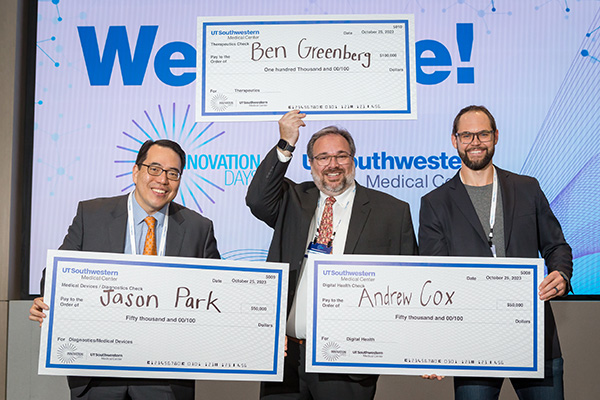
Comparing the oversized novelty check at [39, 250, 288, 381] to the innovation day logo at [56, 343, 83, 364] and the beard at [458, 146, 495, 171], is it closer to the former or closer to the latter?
the innovation day logo at [56, 343, 83, 364]

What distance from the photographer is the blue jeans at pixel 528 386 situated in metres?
2.74

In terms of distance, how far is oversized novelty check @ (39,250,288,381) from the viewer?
2.61 meters

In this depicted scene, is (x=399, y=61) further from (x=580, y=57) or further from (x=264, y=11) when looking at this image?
(x=580, y=57)

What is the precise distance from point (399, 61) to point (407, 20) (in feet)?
0.98

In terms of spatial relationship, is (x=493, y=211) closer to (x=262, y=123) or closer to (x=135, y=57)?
(x=262, y=123)

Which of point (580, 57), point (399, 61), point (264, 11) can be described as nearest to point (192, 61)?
point (264, 11)

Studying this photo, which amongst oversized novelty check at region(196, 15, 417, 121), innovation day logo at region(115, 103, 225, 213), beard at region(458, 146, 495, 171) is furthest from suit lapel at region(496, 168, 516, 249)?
innovation day logo at region(115, 103, 225, 213)

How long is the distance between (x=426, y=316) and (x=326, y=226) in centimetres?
64

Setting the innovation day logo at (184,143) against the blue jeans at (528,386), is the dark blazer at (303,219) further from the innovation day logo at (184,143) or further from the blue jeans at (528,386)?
the innovation day logo at (184,143)

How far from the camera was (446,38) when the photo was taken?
4203 millimetres

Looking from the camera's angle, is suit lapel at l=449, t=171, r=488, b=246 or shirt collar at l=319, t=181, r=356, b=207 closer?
suit lapel at l=449, t=171, r=488, b=246

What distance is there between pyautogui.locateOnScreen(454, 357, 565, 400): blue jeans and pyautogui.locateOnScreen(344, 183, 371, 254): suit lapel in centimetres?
85

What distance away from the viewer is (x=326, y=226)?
2.88 metres

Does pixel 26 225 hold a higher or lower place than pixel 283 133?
lower
